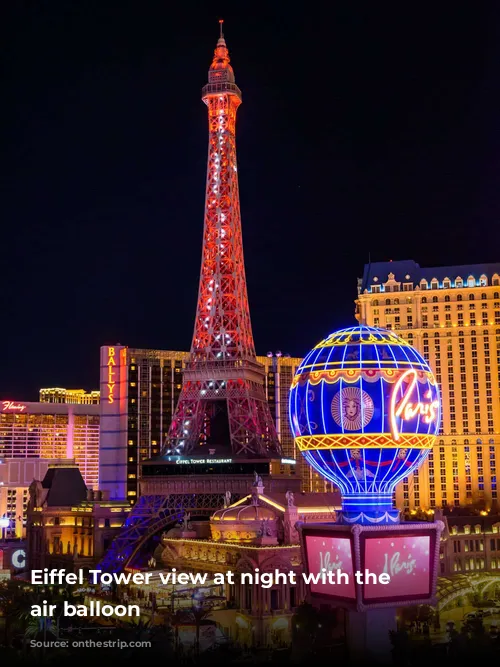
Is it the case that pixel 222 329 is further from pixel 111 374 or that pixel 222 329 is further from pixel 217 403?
pixel 111 374

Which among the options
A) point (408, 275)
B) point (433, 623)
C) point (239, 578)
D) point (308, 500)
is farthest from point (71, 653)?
point (408, 275)

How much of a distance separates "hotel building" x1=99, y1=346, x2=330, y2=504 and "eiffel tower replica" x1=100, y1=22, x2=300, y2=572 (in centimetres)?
3757

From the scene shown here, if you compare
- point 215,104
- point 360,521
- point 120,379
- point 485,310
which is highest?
point 215,104

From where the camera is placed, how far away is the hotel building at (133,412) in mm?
144125

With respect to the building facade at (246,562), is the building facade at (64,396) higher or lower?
higher

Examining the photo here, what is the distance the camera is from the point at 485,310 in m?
140

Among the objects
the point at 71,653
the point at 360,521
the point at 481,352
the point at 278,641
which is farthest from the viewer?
the point at 481,352

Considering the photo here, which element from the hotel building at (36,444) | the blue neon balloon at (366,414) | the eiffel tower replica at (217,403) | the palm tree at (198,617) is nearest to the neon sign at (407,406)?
the blue neon balloon at (366,414)

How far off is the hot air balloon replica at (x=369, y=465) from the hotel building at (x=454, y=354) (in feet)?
250

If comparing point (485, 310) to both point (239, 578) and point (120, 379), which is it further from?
point (239, 578)

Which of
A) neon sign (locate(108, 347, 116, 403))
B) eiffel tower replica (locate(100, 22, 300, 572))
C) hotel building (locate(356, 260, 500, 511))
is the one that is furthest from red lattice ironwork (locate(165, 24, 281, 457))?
hotel building (locate(356, 260, 500, 511))

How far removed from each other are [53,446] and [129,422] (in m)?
25.4

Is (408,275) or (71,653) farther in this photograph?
(408,275)

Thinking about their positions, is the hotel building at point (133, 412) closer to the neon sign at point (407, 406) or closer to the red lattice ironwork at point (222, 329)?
the red lattice ironwork at point (222, 329)
